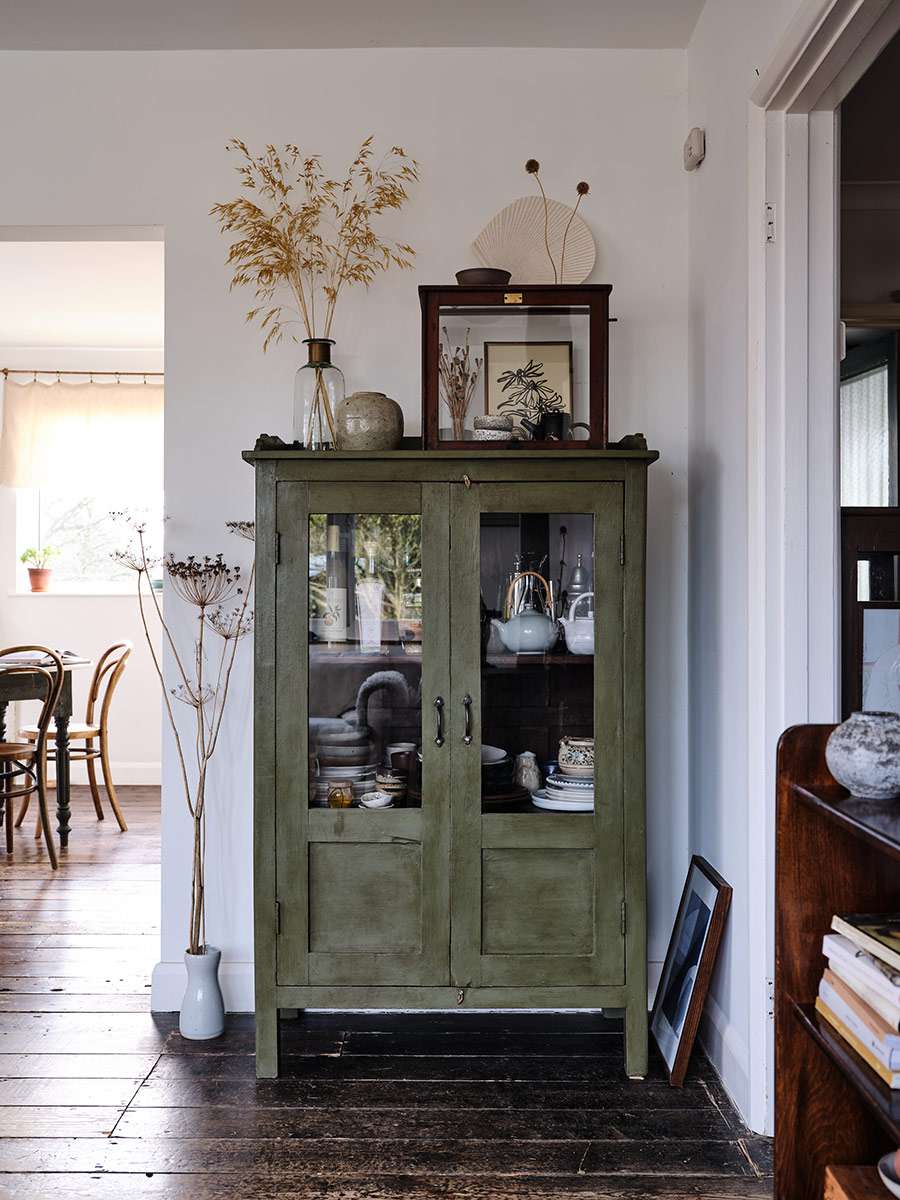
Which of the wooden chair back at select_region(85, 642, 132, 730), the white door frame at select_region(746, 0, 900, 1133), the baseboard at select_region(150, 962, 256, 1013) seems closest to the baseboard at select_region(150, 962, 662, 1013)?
the baseboard at select_region(150, 962, 256, 1013)

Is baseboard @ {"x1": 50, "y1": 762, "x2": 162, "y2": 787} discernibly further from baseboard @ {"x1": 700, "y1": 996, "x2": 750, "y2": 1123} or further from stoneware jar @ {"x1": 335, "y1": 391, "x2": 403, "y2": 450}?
baseboard @ {"x1": 700, "y1": 996, "x2": 750, "y2": 1123}

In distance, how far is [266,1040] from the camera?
257 cm

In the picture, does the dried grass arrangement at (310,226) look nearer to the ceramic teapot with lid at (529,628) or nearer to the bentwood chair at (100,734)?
the ceramic teapot with lid at (529,628)

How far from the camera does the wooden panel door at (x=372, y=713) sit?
100 inches

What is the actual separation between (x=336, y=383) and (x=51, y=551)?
441 centimetres

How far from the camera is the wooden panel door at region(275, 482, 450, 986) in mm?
2549

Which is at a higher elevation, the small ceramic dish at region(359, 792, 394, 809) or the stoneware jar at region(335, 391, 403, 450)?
the stoneware jar at region(335, 391, 403, 450)

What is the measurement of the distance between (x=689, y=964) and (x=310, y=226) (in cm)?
227

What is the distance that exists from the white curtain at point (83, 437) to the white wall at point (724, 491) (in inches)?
174

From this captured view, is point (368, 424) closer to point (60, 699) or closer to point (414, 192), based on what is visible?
point (414, 192)

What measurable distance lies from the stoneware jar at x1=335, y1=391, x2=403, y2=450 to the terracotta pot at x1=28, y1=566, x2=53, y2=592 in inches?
177

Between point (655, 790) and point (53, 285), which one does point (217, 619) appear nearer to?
point (655, 790)

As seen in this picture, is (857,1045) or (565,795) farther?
(565,795)

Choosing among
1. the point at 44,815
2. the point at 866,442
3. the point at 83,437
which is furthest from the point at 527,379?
the point at 83,437
